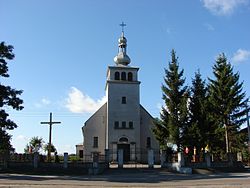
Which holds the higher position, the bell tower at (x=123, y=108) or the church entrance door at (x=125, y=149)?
the bell tower at (x=123, y=108)

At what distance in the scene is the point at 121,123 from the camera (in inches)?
1655

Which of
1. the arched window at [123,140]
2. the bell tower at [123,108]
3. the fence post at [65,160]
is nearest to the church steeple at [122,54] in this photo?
the bell tower at [123,108]

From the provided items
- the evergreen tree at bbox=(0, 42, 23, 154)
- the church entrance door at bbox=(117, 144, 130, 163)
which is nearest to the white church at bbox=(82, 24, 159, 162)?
the church entrance door at bbox=(117, 144, 130, 163)

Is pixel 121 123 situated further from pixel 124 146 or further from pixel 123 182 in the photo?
pixel 123 182

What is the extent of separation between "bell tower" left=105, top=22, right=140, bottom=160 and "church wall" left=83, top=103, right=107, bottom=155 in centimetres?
127

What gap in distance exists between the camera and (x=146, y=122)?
144 feet

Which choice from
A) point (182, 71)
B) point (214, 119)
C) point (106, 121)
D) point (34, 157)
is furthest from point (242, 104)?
point (34, 157)

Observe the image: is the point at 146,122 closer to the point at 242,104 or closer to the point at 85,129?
the point at 85,129

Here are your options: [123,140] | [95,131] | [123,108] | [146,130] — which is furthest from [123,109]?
[95,131]

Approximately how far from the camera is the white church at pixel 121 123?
136ft

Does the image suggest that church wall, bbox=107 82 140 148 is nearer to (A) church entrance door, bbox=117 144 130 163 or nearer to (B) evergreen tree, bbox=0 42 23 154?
(A) church entrance door, bbox=117 144 130 163

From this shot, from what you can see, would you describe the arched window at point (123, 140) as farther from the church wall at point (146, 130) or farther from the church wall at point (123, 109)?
the church wall at point (146, 130)

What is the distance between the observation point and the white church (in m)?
41.3

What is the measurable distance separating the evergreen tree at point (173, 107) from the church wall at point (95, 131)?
11265 millimetres
